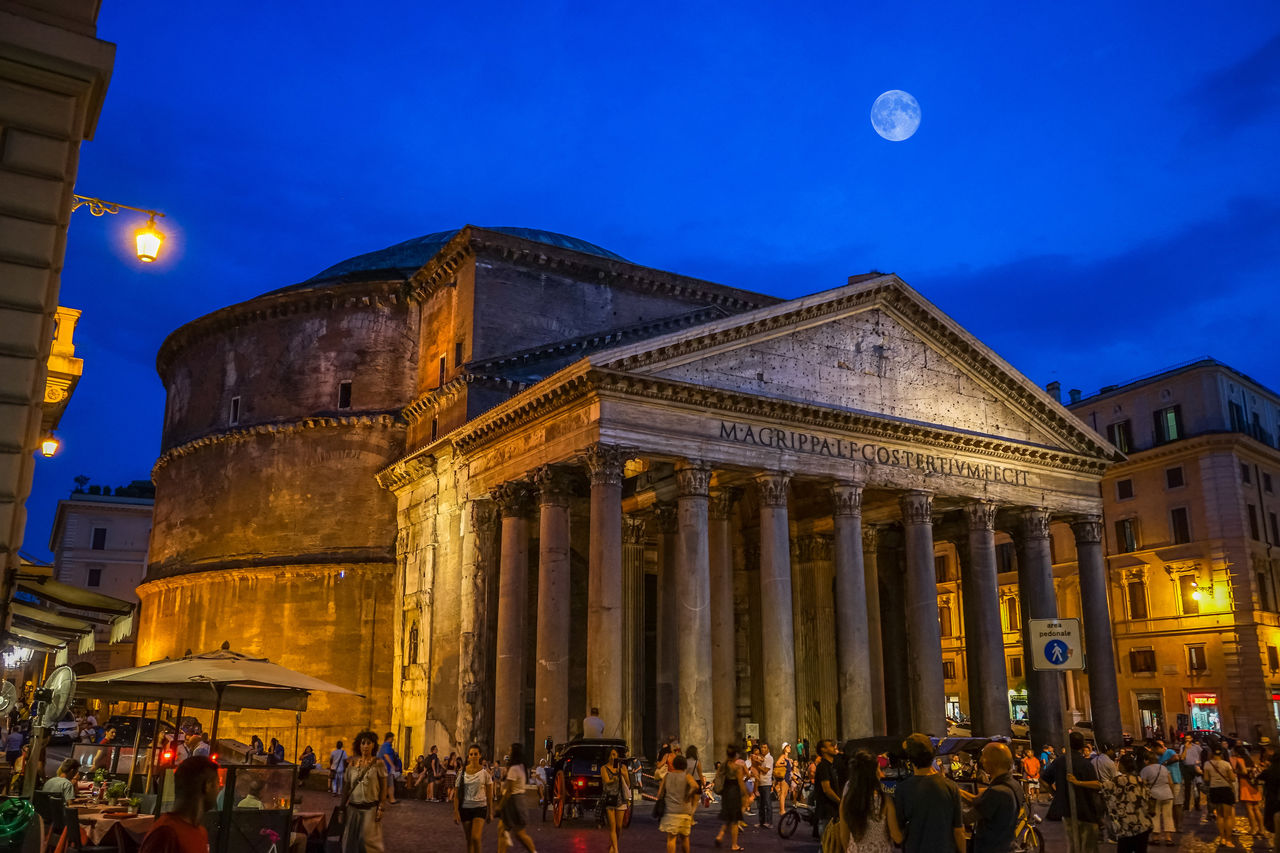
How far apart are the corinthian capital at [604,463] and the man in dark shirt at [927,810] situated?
13196 millimetres

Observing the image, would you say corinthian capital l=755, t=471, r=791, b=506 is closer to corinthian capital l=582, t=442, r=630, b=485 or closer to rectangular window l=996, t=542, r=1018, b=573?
Answer: corinthian capital l=582, t=442, r=630, b=485

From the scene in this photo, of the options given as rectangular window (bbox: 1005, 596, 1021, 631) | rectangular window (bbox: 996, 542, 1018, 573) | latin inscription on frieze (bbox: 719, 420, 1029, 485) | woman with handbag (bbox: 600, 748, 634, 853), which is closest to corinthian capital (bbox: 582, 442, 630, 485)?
latin inscription on frieze (bbox: 719, 420, 1029, 485)

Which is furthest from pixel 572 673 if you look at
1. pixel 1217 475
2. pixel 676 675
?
pixel 1217 475

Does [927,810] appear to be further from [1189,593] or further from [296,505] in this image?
[1189,593]

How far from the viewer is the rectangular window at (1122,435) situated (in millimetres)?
36656

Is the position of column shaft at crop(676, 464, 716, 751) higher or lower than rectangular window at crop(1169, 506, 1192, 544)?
lower

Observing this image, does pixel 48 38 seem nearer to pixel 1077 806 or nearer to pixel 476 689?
pixel 1077 806

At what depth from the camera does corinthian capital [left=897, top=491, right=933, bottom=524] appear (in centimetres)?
2261

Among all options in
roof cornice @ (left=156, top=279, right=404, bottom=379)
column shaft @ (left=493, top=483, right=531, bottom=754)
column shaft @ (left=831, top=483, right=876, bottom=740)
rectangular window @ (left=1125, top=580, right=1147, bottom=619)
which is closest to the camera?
column shaft @ (left=831, top=483, right=876, bottom=740)

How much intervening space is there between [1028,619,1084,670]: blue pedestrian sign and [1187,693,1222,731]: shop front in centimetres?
2773

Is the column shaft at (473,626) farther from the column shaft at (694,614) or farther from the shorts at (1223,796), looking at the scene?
the shorts at (1223,796)

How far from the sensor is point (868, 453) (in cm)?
2236

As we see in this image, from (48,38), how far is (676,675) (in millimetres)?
18357

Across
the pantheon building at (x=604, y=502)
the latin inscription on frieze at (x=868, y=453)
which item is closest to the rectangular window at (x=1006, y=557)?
the pantheon building at (x=604, y=502)
